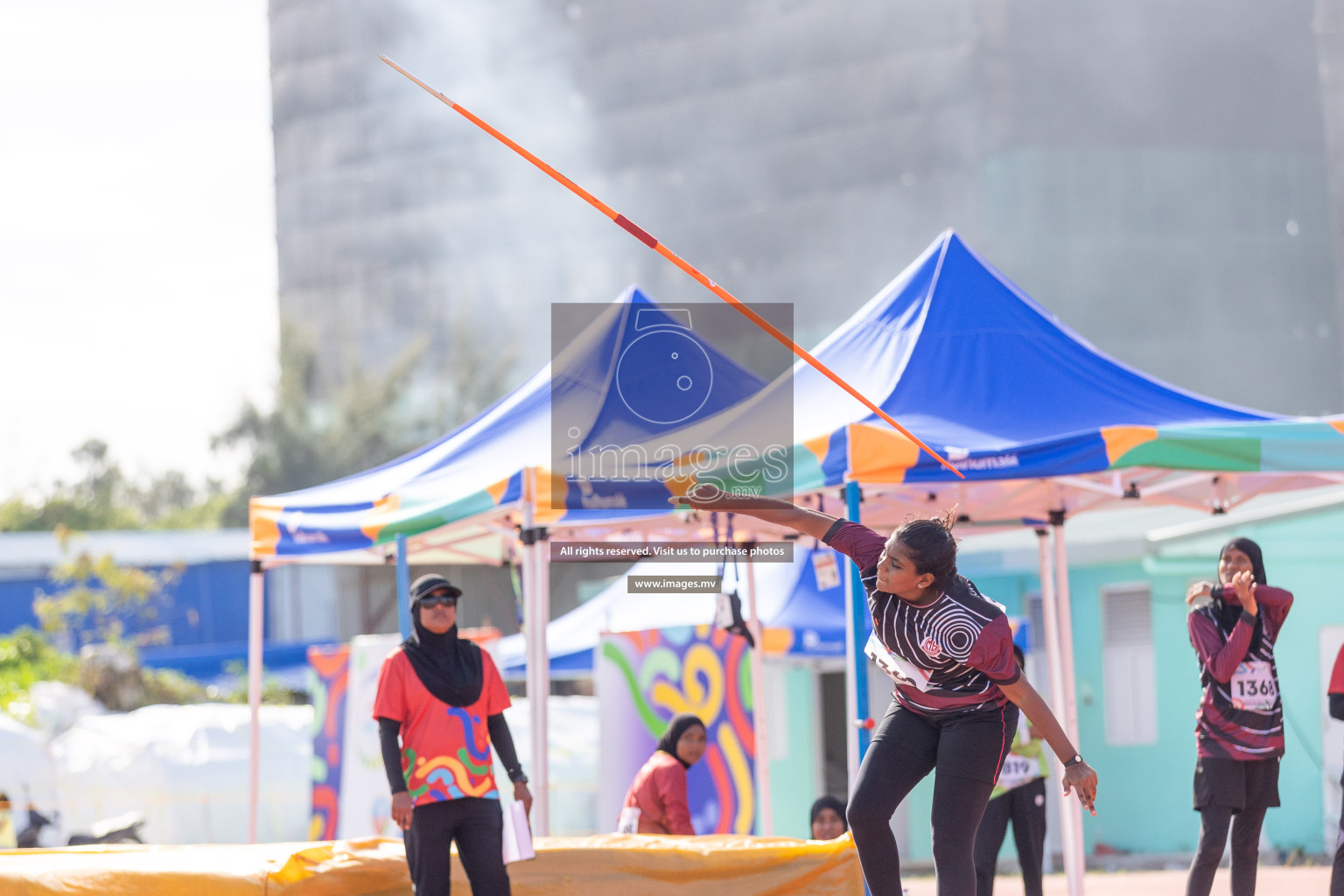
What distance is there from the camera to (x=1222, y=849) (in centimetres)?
585

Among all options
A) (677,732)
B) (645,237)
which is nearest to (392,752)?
(677,732)

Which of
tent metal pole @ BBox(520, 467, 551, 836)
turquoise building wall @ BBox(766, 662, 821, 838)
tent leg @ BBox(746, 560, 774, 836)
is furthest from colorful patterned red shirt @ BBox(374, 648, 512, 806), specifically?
turquoise building wall @ BBox(766, 662, 821, 838)

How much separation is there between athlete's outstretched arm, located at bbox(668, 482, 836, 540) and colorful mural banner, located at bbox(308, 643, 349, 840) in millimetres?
7727

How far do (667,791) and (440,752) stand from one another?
1862 millimetres

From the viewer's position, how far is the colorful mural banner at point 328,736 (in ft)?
38.9

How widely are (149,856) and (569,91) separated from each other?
51.1 m

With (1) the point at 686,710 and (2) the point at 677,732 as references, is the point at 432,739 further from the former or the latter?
(1) the point at 686,710

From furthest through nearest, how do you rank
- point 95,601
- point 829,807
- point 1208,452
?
point 95,601 < point 829,807 < point 1208,452

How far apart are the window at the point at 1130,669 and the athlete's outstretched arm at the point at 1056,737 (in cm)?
1076

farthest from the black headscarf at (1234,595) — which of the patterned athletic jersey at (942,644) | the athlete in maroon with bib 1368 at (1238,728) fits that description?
the patterned athletic jersey at (942,644)

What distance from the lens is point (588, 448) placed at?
8078mm

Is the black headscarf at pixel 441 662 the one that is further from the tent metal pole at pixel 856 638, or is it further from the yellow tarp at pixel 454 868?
the tent metal pole at pixel 856 638

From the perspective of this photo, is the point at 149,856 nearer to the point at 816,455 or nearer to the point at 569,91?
the point at 816,455

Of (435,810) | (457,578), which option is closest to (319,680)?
(435,810)
